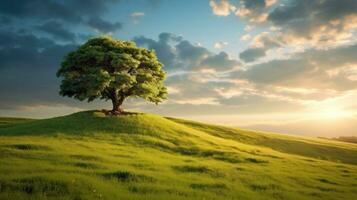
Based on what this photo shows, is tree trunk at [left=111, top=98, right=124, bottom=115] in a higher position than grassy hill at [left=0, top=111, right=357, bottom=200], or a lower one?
higher

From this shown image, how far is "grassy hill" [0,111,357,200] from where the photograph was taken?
23.5 metres

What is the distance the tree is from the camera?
201ft

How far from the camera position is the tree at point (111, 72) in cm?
6138

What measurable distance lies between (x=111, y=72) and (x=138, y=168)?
3680cm

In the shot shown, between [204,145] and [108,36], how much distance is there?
30.6 meters

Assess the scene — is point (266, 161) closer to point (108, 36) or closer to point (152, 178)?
point (152, 178)

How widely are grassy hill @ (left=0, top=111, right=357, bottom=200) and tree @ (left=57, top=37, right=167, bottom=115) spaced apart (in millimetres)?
5394

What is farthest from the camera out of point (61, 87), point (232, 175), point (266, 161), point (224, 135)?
point (224, 135)

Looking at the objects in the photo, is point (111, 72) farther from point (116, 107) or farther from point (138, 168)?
point (138, 168)

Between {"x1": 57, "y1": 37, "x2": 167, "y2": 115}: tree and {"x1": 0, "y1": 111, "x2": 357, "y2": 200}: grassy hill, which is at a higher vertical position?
{"x1": 57, "y1": 37, "x2": 167, "y2": 115}: tree

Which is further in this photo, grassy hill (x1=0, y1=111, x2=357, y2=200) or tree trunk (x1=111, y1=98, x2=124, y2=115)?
tree trunk (x1=111, y1=98, x2=124, y2=115)

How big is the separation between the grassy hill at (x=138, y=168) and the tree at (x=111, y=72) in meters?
5.39

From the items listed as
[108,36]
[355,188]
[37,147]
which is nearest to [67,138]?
[37,147]

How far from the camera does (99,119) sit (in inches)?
2327
